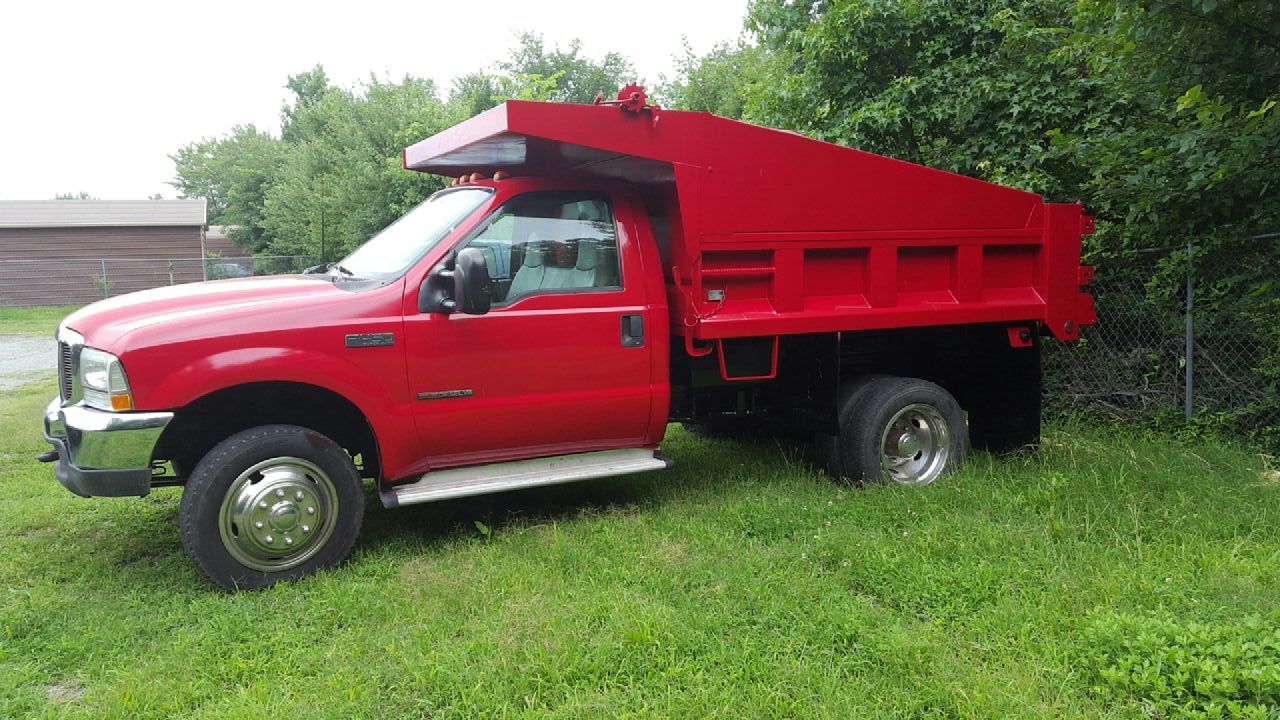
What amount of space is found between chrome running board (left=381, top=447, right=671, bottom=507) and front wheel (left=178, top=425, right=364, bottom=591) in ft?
0.93

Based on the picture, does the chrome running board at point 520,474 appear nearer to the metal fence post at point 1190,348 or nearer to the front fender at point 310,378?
the front fender at point 310,378

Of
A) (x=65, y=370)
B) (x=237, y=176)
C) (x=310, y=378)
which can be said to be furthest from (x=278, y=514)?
(x=237, y=176)

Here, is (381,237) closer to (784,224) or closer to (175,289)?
(175,289)

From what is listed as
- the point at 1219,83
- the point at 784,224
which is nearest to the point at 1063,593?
the point at 784,224

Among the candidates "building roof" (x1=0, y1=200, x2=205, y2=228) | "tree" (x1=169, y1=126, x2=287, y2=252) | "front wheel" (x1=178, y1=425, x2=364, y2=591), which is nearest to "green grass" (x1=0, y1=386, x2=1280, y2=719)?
"front wheel" (x1=178, y1=425, x2=364, y2=591)

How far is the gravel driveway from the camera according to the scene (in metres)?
12.1

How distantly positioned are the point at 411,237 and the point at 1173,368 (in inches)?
241

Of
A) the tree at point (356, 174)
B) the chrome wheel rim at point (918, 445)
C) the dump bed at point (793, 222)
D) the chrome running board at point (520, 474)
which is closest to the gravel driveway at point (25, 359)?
the tree at point (356, 174)

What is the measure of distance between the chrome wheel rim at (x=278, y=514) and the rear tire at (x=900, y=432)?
3.20m

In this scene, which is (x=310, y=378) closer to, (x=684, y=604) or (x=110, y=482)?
(x=110, y=482)

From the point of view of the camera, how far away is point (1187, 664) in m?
3.07

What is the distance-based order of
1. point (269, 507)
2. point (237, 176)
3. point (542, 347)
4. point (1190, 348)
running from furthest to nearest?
1. point (237, 176)
2. point (1190, 348)
3. point (542, 347)
4. point (269, 507)

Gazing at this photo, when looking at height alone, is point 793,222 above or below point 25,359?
above

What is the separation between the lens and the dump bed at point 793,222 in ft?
16.2
